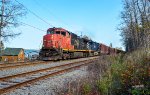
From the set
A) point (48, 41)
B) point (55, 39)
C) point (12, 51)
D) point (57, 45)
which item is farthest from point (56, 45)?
point (12, 51)

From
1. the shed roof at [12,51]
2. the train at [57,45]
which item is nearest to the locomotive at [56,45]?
the train at [57,45]

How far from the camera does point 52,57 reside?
1244 inches

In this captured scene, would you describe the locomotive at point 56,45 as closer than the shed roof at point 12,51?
Yes

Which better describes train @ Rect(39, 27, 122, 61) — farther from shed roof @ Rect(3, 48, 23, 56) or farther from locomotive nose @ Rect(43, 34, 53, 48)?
shed roof @ Rect(3, 48, 23, 56)

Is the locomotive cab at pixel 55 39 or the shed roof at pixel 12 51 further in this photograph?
the shed roof at pixel 12 51

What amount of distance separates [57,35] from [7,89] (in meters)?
21.5

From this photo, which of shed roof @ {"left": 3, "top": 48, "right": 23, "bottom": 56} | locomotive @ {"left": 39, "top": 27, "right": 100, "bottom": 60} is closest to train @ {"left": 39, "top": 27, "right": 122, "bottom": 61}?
locomotive @ {"left": 39, "top": 27, "right": 100, "bottom": 60}

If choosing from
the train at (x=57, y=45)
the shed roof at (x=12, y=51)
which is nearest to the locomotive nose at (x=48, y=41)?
the train at (x=57, y=45)

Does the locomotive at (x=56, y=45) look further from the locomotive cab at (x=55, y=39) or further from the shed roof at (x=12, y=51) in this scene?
the shed roof at (x=12, y=51)

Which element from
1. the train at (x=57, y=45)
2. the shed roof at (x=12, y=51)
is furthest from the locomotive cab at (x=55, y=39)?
the shed roof at (x=12, y=51)

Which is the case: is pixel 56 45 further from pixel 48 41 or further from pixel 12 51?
pixel 12 51

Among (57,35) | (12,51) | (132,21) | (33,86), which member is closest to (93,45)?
(132,21)

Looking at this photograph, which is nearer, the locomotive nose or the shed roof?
the locomotive nose

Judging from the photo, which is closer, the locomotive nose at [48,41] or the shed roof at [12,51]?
the locomotive nose at [48,41]
